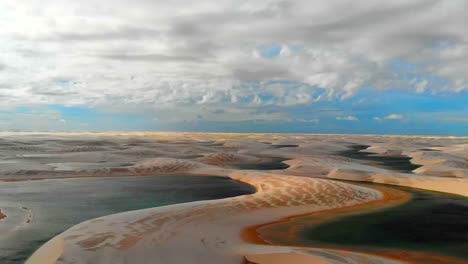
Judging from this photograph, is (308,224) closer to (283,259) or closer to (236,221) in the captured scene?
(236,221)

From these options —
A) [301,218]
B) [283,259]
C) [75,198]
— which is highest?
[283,259]

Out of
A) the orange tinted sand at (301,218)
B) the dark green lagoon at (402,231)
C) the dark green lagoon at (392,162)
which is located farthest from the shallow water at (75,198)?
the dark green lagoon at (392,162)

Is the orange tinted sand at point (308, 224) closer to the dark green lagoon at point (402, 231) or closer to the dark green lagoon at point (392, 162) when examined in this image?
Result: the dark green lagoon at point (402, 231)

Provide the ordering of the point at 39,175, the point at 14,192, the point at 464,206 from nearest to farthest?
the point at 464,206
the point at 14,192
the point at 39,175

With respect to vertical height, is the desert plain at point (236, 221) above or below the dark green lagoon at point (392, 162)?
above

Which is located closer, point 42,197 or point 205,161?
point 42,197

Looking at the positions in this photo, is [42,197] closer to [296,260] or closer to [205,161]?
[296,260]

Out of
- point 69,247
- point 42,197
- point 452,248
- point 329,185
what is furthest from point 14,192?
point 452,248

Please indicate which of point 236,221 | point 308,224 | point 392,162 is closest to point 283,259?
point 236,221
